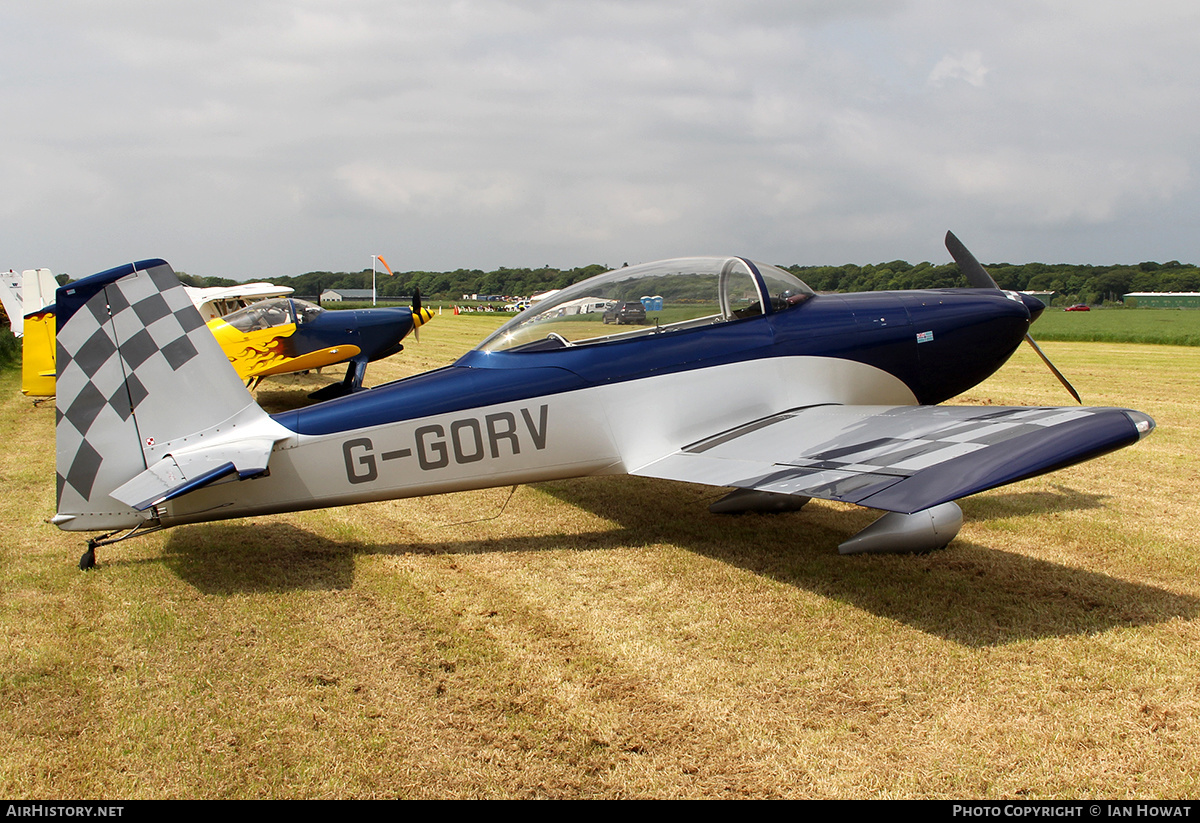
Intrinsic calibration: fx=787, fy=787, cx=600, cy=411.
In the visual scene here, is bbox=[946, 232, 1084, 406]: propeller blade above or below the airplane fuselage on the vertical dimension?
above

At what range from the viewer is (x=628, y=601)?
425cm

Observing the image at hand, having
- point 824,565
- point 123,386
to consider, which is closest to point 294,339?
point 123,386

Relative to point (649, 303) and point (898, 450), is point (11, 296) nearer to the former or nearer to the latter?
point (649, 303)

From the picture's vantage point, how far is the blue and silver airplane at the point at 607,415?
13.5 ft

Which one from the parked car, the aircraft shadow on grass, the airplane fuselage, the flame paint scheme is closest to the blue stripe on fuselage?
the airplane fuselage

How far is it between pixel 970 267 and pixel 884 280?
27.8 metres

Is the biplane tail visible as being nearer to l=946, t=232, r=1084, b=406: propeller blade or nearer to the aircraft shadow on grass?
the aircraft shadow on grass

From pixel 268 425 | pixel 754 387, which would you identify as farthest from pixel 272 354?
pixel 754 387

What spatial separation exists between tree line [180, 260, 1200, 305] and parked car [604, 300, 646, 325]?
79 centimetres

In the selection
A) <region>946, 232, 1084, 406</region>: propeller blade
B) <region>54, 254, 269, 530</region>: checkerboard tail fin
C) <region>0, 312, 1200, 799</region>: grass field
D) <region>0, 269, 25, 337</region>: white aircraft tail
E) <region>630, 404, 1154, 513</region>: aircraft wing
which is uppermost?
<region>0, 269, 25, 337</region>: white aircraft tail

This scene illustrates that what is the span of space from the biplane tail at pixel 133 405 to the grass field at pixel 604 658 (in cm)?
59

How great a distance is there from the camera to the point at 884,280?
1350 inches

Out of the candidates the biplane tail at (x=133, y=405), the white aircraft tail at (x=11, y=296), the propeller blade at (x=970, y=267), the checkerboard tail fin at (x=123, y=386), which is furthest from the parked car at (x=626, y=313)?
the white aircraft tail at (x=11, y=296)

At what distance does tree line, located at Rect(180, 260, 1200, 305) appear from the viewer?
3144 centimetres
